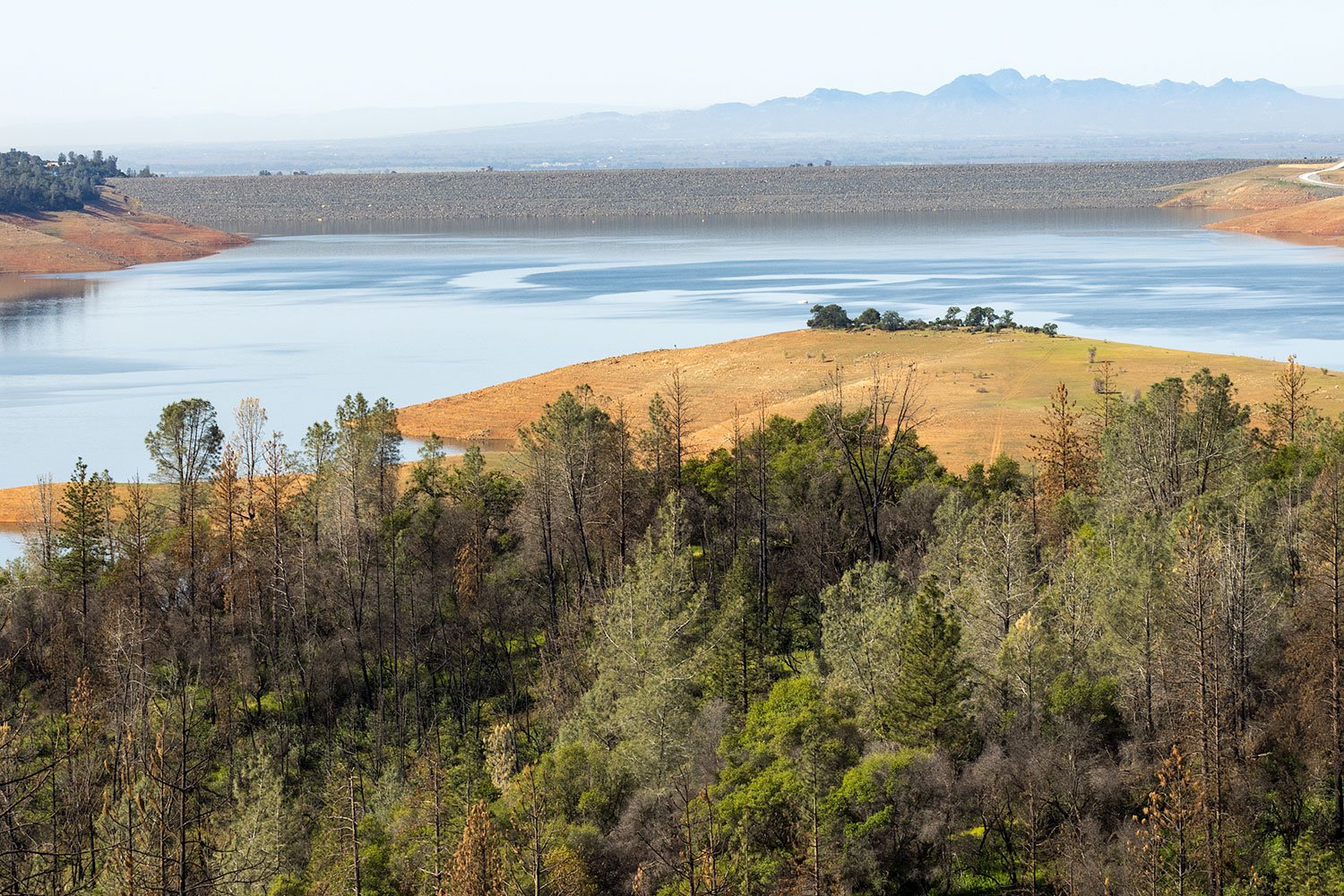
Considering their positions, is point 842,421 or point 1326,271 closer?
point 842,421

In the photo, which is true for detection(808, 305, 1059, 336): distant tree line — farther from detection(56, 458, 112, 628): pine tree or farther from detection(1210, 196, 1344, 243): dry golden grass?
detection(1210, 196, 1344, 243): dry golden grass

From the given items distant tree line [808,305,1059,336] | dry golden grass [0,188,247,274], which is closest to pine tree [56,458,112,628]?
distant tree line [808,305,1059,336]

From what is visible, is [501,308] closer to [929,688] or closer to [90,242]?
[90,242]

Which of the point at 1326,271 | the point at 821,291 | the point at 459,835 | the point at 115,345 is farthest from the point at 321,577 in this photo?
the point at 1326,271

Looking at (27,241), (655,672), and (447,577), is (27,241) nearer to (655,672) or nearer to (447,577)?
(447,577)

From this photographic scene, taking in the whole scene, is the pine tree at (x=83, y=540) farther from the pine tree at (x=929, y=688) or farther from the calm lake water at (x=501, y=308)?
the pine tree at (x=929, y=688)
